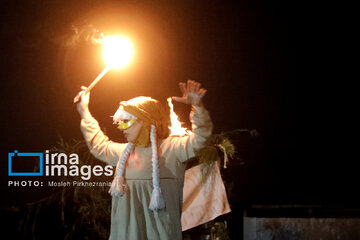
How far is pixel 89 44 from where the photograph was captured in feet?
13.1

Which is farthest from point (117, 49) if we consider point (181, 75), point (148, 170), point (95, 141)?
point (148, 170)

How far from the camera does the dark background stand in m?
4.05

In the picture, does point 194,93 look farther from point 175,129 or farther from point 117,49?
point 117,49

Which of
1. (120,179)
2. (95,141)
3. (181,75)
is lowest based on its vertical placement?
(120,179)

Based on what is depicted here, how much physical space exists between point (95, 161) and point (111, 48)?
3.45ft

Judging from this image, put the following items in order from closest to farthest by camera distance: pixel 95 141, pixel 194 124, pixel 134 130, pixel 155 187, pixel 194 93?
pixel 194 93, pixel 194 124, pixel 155 187, pixel 134 130, pixel 95 141

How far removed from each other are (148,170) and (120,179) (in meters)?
0.18

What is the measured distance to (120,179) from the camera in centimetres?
288

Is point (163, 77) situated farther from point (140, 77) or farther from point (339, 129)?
point (339, 129)

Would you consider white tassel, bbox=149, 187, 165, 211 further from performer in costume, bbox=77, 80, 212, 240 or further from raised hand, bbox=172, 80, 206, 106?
raised hand, bbox=172, 80, 206, 106

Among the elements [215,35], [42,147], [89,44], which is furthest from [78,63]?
[215,35]

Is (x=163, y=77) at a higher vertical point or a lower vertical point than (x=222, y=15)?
lower

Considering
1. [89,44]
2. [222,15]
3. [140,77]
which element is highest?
[222,15]

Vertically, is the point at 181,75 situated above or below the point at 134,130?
above
